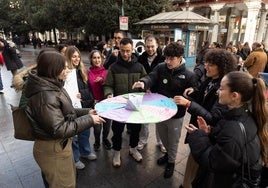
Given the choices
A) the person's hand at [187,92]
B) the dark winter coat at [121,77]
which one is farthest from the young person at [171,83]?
the dark winter coat at [121,77]

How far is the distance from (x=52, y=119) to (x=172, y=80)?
1.65 meters

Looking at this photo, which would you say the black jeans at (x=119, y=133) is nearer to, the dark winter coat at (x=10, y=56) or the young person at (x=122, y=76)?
the young person at (x=122, y=76)

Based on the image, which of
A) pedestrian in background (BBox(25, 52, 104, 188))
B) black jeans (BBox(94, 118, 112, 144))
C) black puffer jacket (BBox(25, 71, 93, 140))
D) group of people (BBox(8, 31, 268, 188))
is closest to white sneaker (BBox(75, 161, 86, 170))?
group of people (BBox(8, 31, 268, 188))

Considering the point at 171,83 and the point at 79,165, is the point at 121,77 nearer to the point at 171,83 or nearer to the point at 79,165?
the point at 171,83

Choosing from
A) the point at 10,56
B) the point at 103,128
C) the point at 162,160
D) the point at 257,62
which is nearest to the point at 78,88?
the point at 103,128

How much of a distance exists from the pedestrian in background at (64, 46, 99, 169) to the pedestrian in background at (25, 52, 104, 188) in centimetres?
92

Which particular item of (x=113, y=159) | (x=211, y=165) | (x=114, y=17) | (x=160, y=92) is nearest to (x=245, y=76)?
(x=211, y=165)

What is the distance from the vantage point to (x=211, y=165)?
1.55 meters

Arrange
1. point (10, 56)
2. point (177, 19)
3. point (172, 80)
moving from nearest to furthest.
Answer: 1. point (172, 80)
2. point (10, 56)
3. point (177, 19)

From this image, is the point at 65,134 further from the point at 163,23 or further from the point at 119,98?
the point at 163,23

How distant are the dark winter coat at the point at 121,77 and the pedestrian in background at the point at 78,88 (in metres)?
0.32

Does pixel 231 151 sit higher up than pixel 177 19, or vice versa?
pixel 177 19

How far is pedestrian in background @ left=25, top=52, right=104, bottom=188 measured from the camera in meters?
1.71

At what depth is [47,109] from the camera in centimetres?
170
